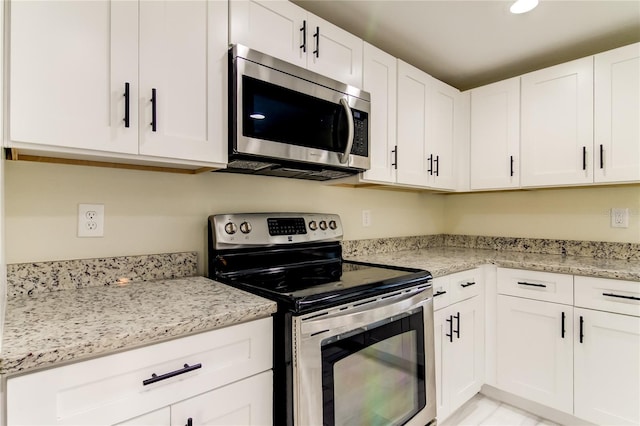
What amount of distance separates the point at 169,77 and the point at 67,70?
29 centimetres

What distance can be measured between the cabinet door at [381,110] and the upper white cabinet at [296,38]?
10 centimetres

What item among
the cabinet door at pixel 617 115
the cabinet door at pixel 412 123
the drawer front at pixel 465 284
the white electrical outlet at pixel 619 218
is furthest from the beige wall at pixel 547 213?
the cabinet door at pixel 412 123

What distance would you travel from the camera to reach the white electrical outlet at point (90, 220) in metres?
1.26

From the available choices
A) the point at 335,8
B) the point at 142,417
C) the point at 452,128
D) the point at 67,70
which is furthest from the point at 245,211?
the point at 452,128

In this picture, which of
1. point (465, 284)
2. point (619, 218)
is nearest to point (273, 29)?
point (465, 284)

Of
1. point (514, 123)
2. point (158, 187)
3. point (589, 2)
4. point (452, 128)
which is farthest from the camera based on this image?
point (452, 128)

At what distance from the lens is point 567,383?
188 cm

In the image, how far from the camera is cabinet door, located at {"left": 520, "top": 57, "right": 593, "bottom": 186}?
2.07 meters

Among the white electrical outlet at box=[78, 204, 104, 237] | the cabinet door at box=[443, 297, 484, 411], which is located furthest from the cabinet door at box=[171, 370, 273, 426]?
the cabinet door at box=[443, 297, 484, 411]

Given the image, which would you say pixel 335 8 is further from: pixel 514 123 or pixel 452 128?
pixel 514 123

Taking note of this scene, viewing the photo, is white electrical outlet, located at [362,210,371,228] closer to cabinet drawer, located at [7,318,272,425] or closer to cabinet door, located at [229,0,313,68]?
cabinet door, located at [229,0,313,68]

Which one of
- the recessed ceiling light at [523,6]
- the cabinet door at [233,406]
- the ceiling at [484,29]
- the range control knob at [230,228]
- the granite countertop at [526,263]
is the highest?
the ceiling at [484,29]

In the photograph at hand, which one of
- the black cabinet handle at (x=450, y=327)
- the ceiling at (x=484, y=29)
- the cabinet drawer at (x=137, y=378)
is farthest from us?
the black cabinet handle at (x=450, y=327)

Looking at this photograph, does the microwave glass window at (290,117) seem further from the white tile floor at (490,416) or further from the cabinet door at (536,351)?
the white tile floor at (490,416)
